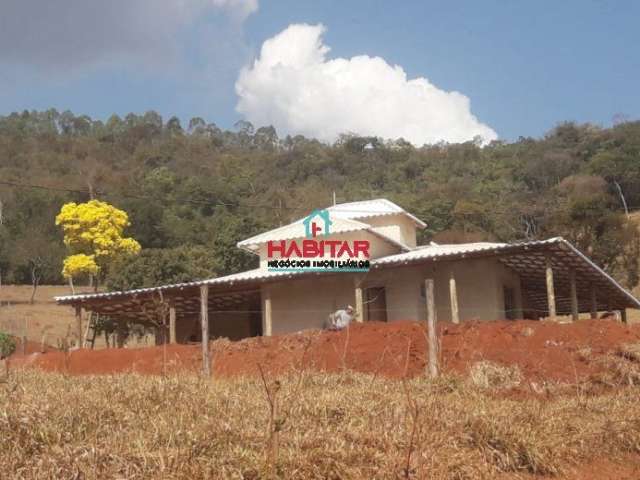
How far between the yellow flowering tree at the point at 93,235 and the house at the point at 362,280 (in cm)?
1601

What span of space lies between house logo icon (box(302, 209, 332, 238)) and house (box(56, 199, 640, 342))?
29 millimetres

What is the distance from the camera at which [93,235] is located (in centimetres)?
3812

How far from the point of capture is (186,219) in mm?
51719

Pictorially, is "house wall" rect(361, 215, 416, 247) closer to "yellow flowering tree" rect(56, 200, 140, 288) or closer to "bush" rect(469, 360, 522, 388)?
"bush" rect(469, 360, 522, 388)

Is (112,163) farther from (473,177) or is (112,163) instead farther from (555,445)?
(555,445)

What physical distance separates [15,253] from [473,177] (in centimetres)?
3437

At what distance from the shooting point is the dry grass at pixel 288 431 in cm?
472

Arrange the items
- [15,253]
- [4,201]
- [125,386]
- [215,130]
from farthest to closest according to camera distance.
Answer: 1. [215,130]
2. [4,201]
3. [15,253]
4. [125,386]

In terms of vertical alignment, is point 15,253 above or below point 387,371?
above

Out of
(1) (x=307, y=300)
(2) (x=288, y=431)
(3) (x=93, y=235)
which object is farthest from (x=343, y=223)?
(3) (x=93, y=235)

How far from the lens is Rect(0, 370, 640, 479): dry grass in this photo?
15.5 ft

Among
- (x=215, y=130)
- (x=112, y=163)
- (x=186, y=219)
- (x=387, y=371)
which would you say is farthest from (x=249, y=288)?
(x=215, y=130)

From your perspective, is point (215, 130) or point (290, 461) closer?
point (290, 461)

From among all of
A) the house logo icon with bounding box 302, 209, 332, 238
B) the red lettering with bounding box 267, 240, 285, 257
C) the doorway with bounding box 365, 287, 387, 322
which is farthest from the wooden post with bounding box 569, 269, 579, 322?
the red lettering with bounding box 267, 240, 285, 257
